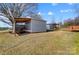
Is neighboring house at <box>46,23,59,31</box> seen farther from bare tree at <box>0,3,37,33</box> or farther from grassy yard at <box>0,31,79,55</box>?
bare tree at <box>0,3,37,33</box>

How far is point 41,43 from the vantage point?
2572 mm

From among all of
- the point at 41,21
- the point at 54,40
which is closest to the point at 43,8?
the point at 41,21

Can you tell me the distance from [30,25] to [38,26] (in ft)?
0.25

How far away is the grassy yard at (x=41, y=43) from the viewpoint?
2.54m

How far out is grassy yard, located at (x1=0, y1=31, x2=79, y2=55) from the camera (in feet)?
8.34

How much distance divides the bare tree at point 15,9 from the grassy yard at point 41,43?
4.5 inches

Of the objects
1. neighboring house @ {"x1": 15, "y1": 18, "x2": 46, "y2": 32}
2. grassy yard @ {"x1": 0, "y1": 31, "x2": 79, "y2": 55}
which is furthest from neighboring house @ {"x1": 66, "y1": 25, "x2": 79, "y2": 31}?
neighboring house @ {"x1": 15, "y1": 18, "x2": 46, "y2": 32}

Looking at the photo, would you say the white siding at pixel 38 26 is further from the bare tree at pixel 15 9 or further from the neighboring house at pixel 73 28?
the neighboring house at pixel 73 28

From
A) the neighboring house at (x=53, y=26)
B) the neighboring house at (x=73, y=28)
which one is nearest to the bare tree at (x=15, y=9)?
the neighboring house at (x=53, y=26)

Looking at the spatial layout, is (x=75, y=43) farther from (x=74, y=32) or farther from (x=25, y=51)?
(x=25, y=51)

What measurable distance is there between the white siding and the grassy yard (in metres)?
0.04

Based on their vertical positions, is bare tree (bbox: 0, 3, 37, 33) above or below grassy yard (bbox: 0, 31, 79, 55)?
above

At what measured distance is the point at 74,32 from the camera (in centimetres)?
257

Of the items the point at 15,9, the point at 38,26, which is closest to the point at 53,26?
the point at 38,26
